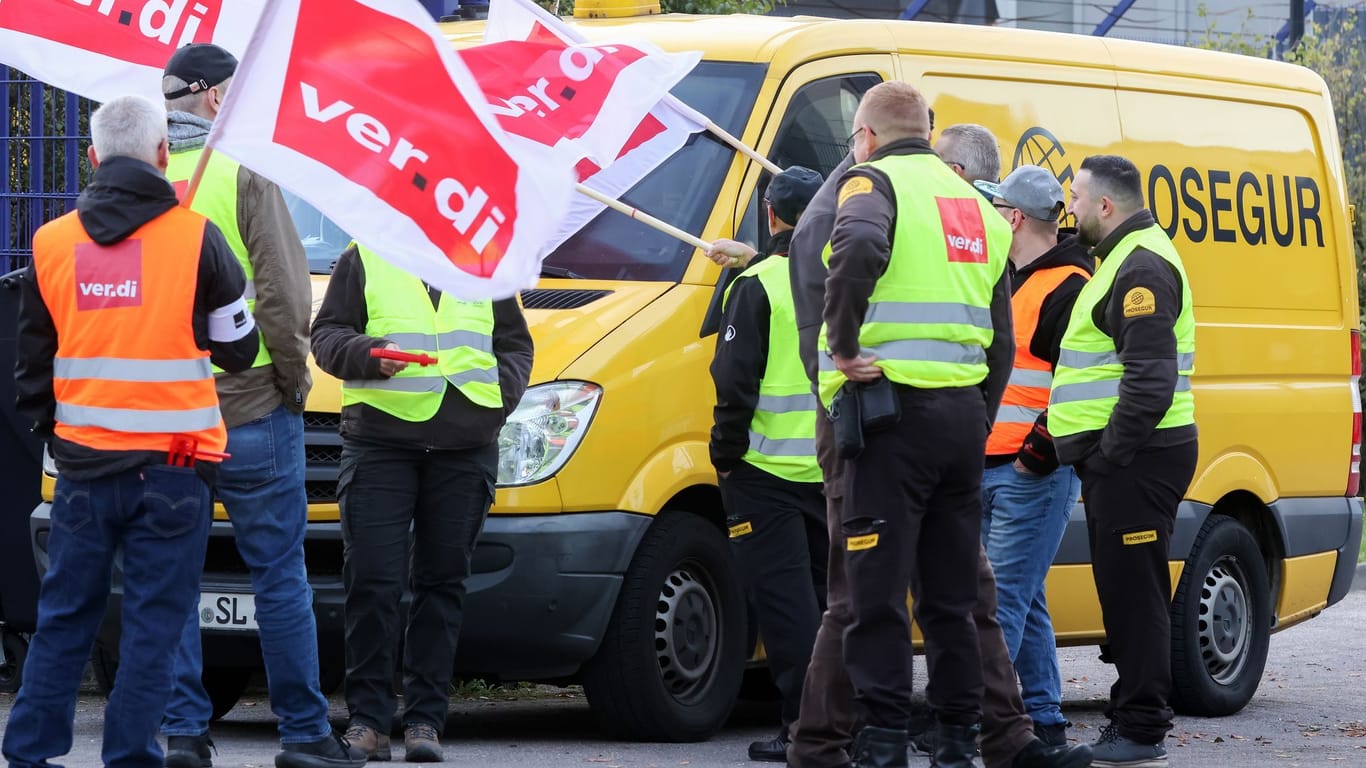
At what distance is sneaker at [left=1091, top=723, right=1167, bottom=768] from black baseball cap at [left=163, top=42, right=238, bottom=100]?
10.7 feet

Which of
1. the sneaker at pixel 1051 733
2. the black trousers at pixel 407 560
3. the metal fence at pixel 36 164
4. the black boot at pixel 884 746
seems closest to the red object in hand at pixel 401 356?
the black trousers at pixel 407 560

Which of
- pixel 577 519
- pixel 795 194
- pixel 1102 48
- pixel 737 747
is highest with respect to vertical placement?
pixel 1102 48

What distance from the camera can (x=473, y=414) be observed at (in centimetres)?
696

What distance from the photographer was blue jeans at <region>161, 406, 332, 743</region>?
21.4 feet

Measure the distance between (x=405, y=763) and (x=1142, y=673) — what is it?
2.23m

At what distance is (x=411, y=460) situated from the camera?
7.00 meters

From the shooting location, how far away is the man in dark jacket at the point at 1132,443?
7004 millimetres

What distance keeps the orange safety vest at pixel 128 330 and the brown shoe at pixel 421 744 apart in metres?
1.58

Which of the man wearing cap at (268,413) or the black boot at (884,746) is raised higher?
the man wearing cap at (268,413)

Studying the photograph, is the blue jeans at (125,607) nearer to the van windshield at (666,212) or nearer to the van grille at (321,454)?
the van grille at (321,454)

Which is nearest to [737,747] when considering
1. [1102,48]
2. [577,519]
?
[577,519]

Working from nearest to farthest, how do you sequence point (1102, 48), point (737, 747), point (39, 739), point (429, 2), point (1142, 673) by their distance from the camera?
point (39, 739), point (1142, 673), point (737, 747), point (1102, 48), point (429, 2)

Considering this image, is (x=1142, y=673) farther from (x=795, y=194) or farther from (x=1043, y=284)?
(x=795, y=194)

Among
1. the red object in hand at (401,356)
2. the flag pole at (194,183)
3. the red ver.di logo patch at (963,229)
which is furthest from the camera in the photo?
the red object in hand at (401,356)
